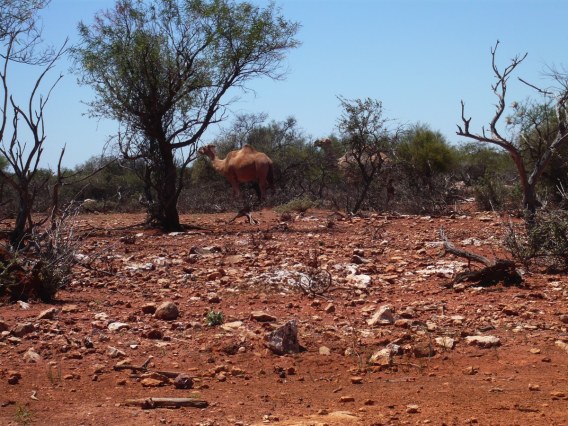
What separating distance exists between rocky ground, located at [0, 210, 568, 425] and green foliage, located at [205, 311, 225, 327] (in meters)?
0.01

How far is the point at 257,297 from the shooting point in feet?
26.3

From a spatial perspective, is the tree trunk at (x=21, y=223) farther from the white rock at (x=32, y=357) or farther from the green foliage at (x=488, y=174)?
the green foliage at (x=488, y=174)

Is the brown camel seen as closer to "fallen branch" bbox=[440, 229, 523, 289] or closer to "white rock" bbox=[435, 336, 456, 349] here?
"fallen branch" bbox=[440, 229, 523, 289]

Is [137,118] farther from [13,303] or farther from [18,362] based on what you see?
[18,362]

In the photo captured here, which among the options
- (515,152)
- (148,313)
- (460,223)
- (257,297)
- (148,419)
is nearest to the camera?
(148,419)

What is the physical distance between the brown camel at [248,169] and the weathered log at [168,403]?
17346 millimetres

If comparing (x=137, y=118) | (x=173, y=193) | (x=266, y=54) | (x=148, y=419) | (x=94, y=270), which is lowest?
(x=148, y=419)

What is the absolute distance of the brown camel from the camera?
22.6m

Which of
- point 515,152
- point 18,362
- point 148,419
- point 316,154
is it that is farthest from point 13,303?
point 316,154

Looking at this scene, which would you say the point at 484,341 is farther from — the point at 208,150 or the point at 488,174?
the point at 208,150

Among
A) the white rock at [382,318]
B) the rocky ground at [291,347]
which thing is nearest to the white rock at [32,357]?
the rocky ground at [291,347]

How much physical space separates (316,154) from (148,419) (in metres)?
22.2

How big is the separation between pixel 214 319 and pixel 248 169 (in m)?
15.9

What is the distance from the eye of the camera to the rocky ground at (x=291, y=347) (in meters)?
4.93
